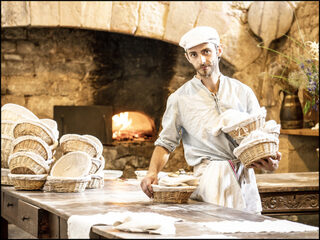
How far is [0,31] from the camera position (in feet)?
20.2

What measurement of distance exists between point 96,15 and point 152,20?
1.89 feet

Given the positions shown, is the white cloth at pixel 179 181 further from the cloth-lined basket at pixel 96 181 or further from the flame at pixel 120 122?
the flame at pixel 120 122

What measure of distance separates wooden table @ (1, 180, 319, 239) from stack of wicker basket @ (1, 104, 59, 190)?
76 millimetres

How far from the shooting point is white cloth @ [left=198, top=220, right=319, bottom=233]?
1928 millimetres

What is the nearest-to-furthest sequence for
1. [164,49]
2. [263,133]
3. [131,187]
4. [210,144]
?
[263,133] → [210,144] → [131,187] → [164,49]

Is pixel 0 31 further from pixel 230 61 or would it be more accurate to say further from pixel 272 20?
pixel 272 20

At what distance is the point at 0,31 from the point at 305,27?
3.25 metres

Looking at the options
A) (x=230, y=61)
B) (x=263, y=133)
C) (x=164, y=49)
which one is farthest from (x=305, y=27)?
A: (x=263, y=133)

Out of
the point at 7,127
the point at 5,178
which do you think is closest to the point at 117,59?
the point at 7,127

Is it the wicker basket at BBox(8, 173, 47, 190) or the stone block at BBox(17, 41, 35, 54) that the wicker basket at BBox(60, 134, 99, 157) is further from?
the stone block at BBox(17, 41, 35, 54)

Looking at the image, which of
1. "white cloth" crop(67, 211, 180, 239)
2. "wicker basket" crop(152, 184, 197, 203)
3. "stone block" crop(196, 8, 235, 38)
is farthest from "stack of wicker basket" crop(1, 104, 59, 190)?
"stone block" crop(196, 8, 235, 38)

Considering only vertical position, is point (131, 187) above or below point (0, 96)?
below

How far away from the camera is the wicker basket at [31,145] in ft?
10.4

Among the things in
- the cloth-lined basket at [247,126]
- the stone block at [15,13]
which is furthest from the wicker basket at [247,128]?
the stone block at [15,13]
